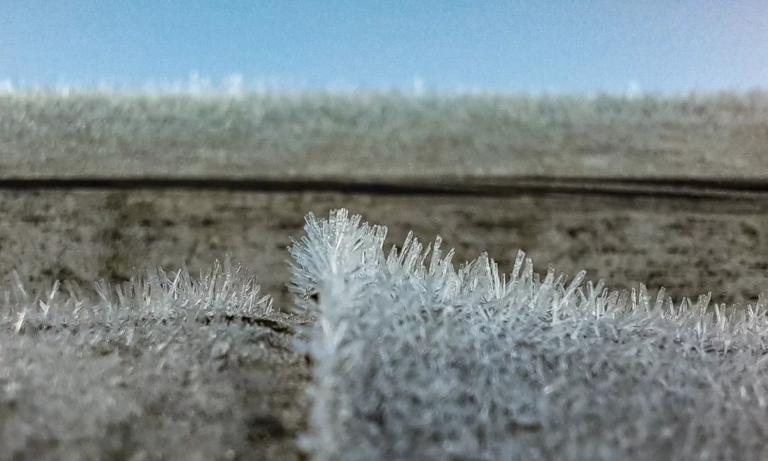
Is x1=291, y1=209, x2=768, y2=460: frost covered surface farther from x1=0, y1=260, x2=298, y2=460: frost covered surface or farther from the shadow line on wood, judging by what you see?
the shadow line on wood

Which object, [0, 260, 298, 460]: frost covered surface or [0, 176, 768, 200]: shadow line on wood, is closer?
[0, 260, 298, 460]: frost covered surface

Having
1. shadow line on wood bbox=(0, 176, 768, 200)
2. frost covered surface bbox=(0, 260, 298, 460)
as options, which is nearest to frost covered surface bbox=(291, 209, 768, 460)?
frost covered surface bbox=(0, 260, 298, 460)

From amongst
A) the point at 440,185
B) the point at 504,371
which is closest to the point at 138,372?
the point at 504,371

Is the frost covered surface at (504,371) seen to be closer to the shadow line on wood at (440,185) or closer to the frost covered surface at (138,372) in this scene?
the frost covered surface at (138,372)

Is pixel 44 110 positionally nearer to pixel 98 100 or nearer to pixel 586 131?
pixel 98 100

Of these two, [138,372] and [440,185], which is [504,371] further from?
[440,185]

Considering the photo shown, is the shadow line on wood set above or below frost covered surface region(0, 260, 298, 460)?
above

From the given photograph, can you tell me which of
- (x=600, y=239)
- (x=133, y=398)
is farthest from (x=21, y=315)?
(x=600, y=239)

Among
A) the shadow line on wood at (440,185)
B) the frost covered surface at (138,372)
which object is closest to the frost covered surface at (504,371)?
the frost covered surface at (138,372)
